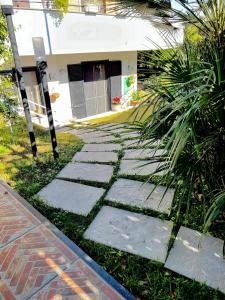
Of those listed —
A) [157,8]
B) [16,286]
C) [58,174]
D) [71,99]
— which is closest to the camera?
[16,286]

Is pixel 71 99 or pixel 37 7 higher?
pixel 37 7

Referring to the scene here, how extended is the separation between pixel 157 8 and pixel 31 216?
2.99 meters

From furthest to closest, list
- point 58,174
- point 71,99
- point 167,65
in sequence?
point 71,99, point 58,174, point 167,65

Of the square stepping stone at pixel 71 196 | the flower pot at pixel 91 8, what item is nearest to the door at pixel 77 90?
the flower pot at pixel 91 8

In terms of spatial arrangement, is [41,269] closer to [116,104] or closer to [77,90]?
[77,90]

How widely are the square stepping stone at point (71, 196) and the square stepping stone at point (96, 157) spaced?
0.95m

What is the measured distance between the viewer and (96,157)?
451 cm

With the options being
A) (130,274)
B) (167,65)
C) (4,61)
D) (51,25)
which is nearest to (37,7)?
(51,25)

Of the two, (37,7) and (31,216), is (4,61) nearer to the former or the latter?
(31,216)

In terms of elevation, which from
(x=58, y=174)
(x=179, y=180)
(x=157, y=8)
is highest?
(x=157, y=8)

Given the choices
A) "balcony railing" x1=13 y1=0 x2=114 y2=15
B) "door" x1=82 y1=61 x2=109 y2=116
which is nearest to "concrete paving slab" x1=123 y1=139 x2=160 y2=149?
"balcony railing" x1=13 y1=0 x2=114 y2=15

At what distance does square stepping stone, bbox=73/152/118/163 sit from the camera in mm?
4352

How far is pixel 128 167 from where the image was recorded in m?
3.92

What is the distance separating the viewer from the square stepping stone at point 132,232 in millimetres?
2247
